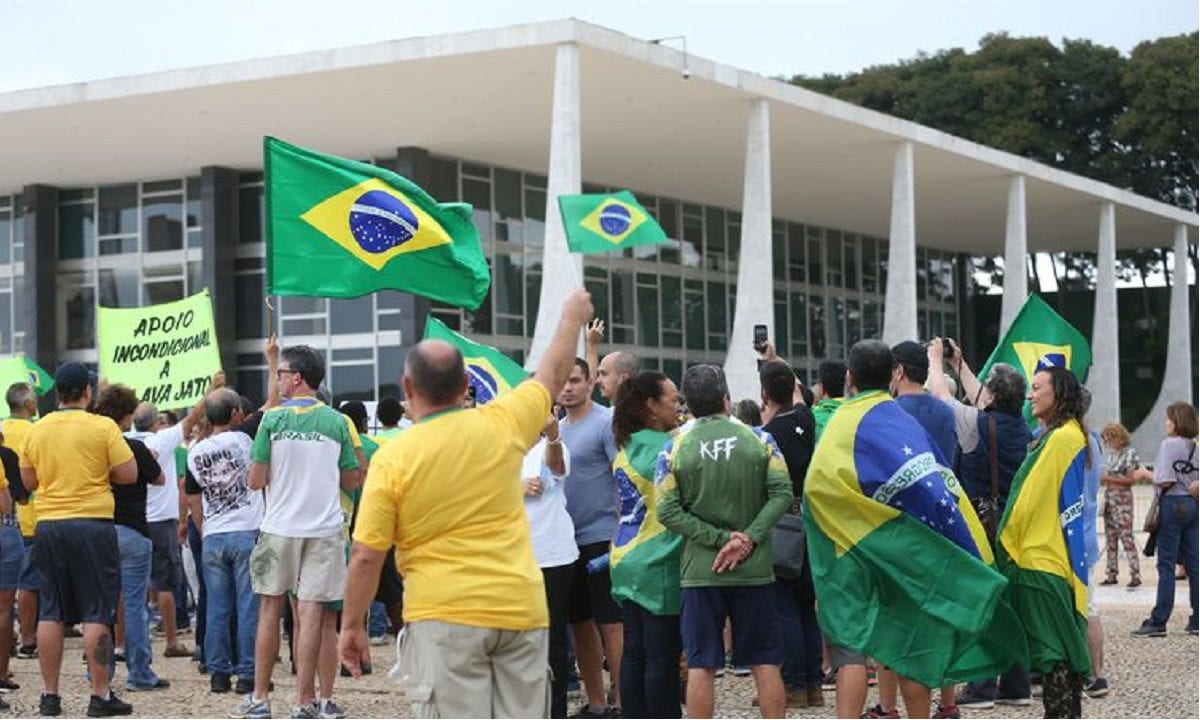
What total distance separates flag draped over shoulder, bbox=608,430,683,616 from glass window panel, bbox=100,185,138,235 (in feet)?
94.4

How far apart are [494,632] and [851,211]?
3754 cm

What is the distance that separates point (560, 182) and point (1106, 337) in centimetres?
2304

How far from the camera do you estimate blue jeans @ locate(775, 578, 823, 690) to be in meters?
8.86

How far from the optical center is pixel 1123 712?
9008mm

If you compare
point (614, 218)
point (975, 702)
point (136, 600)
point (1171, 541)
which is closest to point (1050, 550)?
point (975, 702)

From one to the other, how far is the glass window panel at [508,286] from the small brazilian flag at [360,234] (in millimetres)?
23726

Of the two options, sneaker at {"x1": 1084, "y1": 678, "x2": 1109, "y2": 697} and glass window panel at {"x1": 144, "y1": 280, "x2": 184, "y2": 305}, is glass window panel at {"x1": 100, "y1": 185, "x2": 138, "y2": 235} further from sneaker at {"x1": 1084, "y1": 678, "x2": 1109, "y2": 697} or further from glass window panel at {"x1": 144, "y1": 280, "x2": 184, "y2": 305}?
sneaker at {"x1": 1084, "y1": 678, "x2": 1109, "y2": 697}

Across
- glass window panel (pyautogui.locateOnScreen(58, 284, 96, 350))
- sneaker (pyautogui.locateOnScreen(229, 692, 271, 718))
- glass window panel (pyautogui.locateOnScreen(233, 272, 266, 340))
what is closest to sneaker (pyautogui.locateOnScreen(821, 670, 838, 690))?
sneaker (pyautogui.locateOnScreen(229, 692, 271, 718))

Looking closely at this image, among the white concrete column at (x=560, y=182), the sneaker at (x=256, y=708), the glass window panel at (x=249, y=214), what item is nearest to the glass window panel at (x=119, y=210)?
the glass window panel at (x=249, y=214)

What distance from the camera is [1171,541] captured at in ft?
40.2

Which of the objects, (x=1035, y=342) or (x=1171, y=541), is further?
(x=1171, y=541)

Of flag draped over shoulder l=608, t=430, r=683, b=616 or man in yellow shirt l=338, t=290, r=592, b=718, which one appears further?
flag draped over shoulder l=608, t=430, r=683, b=616

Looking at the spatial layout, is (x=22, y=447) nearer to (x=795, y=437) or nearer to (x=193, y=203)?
(x=795, y=437)

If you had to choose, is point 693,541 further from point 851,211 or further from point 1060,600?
point 851,211
